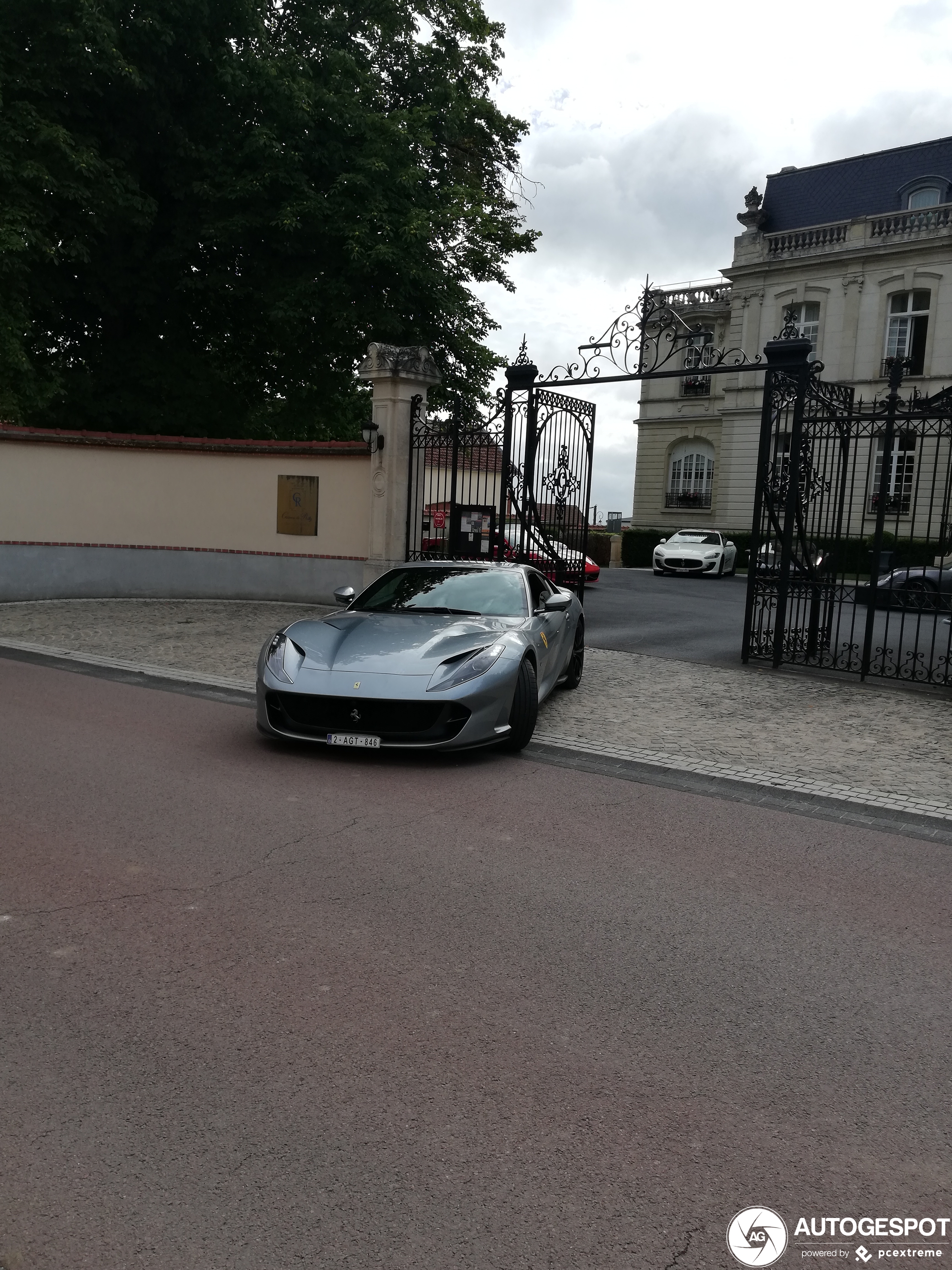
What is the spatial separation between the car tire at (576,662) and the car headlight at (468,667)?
2.87m

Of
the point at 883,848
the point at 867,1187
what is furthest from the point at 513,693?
the point at 867,1187

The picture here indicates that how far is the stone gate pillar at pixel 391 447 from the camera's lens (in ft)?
49.2

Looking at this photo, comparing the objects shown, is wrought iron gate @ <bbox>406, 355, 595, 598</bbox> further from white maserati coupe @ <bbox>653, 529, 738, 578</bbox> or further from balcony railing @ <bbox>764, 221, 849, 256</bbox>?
balcony railing @ <bbox>764, 221, 849, 256</bbox>

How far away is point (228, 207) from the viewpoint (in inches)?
707

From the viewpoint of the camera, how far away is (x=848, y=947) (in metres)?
4.05

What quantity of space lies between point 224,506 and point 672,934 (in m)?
13.8

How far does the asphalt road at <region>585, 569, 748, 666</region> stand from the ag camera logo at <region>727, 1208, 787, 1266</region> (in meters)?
10.0

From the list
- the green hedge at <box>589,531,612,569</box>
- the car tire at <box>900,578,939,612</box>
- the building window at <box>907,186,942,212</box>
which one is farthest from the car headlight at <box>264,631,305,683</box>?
the building window at <box>907,186,942,212</box>

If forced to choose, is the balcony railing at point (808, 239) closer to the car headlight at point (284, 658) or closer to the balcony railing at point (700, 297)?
the balcony railing at point (700, 297)

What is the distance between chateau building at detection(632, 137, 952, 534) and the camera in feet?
120

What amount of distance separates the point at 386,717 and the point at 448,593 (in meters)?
1.99

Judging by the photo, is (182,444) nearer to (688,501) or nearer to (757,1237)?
(757,1237)

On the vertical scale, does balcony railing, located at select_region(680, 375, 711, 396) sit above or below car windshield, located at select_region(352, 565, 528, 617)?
above

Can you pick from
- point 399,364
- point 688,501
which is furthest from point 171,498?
point 688,501
